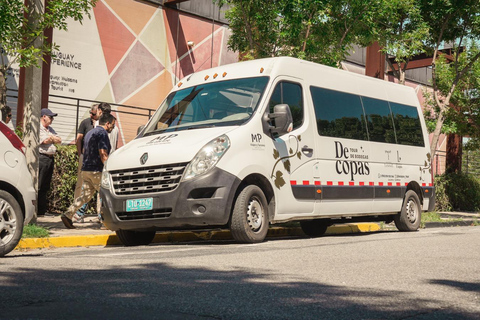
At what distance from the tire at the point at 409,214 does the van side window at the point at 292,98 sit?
3440 millimetres

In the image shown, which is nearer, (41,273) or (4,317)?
(4,317)

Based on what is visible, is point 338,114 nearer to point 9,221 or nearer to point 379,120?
Answer: point 379,120

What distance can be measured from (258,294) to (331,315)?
75 cm

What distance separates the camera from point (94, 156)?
1036 cm

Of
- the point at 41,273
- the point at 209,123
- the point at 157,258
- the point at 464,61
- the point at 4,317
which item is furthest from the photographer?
the point at 464,61

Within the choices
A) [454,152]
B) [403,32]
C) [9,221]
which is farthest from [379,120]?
[454,152]

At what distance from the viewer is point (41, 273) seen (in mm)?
5199

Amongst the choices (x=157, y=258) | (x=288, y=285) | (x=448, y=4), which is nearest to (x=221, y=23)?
(x=448, y=4)

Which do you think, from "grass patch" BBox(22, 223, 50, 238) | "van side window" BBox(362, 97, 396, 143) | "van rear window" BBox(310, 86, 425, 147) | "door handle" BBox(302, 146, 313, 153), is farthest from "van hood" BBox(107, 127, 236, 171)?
"van side window" BBox(362, 97, 396, 143)

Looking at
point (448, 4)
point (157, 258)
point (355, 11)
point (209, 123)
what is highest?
point (448, 4)

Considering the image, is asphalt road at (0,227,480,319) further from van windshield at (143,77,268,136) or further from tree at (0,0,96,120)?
tree at (0,0,96,120)

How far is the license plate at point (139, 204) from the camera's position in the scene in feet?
26.5

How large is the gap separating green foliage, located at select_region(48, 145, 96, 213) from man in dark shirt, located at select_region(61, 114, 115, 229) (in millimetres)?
2674

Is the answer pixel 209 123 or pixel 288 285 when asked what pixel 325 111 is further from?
pixel 288 285
